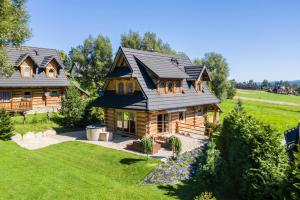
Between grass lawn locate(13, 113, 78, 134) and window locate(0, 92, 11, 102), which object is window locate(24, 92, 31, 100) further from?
grass lawn locate(13, 113, 78, 134)

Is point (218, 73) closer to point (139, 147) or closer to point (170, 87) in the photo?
point (170, 87)

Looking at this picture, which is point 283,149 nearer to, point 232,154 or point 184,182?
point 232,154

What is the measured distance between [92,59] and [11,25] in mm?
44481

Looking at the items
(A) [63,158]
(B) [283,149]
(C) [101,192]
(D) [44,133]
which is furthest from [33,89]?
(B) [283,149]

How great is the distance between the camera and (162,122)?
2658 centimetres

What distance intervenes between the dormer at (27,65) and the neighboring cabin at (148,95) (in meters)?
13.1

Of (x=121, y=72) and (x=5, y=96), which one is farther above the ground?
(x=121, y=72)

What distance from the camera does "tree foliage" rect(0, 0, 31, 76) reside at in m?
20.5

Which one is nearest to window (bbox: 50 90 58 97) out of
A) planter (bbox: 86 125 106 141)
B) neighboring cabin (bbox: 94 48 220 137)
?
neighboring cabin (bbox: 94 48 220 137)

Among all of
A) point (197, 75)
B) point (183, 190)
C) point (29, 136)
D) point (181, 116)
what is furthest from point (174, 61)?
point (183, 190)

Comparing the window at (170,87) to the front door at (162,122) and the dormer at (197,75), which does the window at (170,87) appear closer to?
the front door at (162,122)

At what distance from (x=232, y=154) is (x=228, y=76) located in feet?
185

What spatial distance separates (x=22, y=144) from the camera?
23.4m

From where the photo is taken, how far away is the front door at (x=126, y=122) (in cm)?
2629
